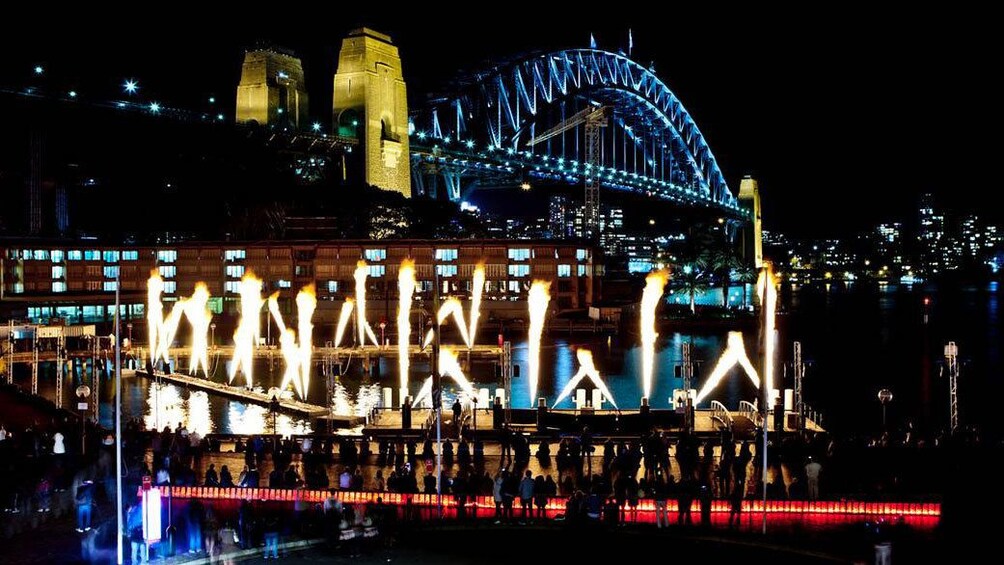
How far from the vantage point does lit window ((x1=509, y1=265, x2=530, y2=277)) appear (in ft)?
236

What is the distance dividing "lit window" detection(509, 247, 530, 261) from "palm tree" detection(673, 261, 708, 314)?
20030mm

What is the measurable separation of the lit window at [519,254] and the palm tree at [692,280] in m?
20.0

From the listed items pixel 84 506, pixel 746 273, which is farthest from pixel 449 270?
pixel 84 506

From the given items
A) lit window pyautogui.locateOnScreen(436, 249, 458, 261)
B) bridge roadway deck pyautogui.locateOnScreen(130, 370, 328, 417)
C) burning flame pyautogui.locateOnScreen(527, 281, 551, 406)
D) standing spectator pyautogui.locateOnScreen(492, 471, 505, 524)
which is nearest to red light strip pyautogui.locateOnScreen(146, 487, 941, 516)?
standing spectator pyautogui.locateOnScreen(492, 471, 505, 524)

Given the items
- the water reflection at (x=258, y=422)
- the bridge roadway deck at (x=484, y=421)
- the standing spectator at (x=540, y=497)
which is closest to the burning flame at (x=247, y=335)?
the water reflection at (x=258, y=422)

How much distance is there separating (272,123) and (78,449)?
233 feet

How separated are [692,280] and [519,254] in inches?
1068

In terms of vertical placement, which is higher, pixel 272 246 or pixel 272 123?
pixel 272 123

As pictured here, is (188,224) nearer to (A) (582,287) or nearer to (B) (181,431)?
(A) (582,287)

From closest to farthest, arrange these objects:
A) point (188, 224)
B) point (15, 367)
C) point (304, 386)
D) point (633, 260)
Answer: point (304, 386) < point (15, 367) < point (188, 224) < point (633, 260)

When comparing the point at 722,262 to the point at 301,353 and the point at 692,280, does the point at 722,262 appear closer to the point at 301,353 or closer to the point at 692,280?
the point at 692,280

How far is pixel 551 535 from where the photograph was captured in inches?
565

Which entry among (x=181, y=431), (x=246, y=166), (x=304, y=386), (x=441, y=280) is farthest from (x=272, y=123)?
(x=181, y=431)

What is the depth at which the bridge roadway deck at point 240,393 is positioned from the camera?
111ft
